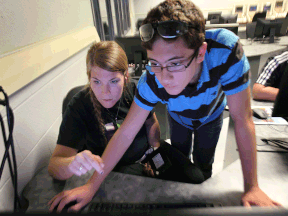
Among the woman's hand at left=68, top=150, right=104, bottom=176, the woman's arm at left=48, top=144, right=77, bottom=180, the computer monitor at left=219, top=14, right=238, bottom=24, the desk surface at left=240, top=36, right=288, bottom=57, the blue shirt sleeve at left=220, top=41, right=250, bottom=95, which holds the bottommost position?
the woman's arm at left=48, top=144, right=77, bottom=180

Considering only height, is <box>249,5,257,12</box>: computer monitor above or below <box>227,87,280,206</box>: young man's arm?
above

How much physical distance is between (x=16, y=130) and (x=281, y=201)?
3.46 ft

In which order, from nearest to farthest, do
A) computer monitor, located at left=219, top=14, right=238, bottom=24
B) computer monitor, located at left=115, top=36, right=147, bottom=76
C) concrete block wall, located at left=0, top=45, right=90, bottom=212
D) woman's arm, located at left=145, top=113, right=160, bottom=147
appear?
concrete block wall, located at left=0, top=45, right=90, bottom=212 < woman's arm, located at left=145, top=113, right=160, bottom=147 < computer monitor, located at left=115, top=36, right=147, bottom=76 < computer monitor, located at left=219, top=14, right=238, bottom=24

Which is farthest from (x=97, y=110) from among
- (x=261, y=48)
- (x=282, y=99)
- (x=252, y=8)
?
(x=252, y=8)

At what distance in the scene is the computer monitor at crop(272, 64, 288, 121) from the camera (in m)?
0.70

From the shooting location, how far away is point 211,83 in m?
0.77

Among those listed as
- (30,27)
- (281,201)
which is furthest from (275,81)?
(30,27)

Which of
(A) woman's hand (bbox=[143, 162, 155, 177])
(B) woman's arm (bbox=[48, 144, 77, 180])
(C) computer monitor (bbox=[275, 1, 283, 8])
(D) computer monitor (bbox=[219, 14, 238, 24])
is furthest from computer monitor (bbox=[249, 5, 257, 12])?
(B) woman's arm (bbox=[48, 144, 77, 180])

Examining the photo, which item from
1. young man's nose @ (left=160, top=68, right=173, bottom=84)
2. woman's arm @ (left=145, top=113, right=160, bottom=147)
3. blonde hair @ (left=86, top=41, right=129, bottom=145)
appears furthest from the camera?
woman's arm @ (left=145, top=113, right=160, bottom=147)

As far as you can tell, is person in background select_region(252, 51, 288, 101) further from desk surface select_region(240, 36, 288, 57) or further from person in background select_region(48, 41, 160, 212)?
desk surface select_region(240, 36, 288, 57)

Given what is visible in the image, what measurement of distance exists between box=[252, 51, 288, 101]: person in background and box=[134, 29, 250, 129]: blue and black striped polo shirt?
661mm

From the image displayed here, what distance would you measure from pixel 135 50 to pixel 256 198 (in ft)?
5.85

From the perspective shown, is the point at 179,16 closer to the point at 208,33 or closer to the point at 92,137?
the point at 208,33

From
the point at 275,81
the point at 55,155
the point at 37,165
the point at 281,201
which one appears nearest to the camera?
the point at 281,201
